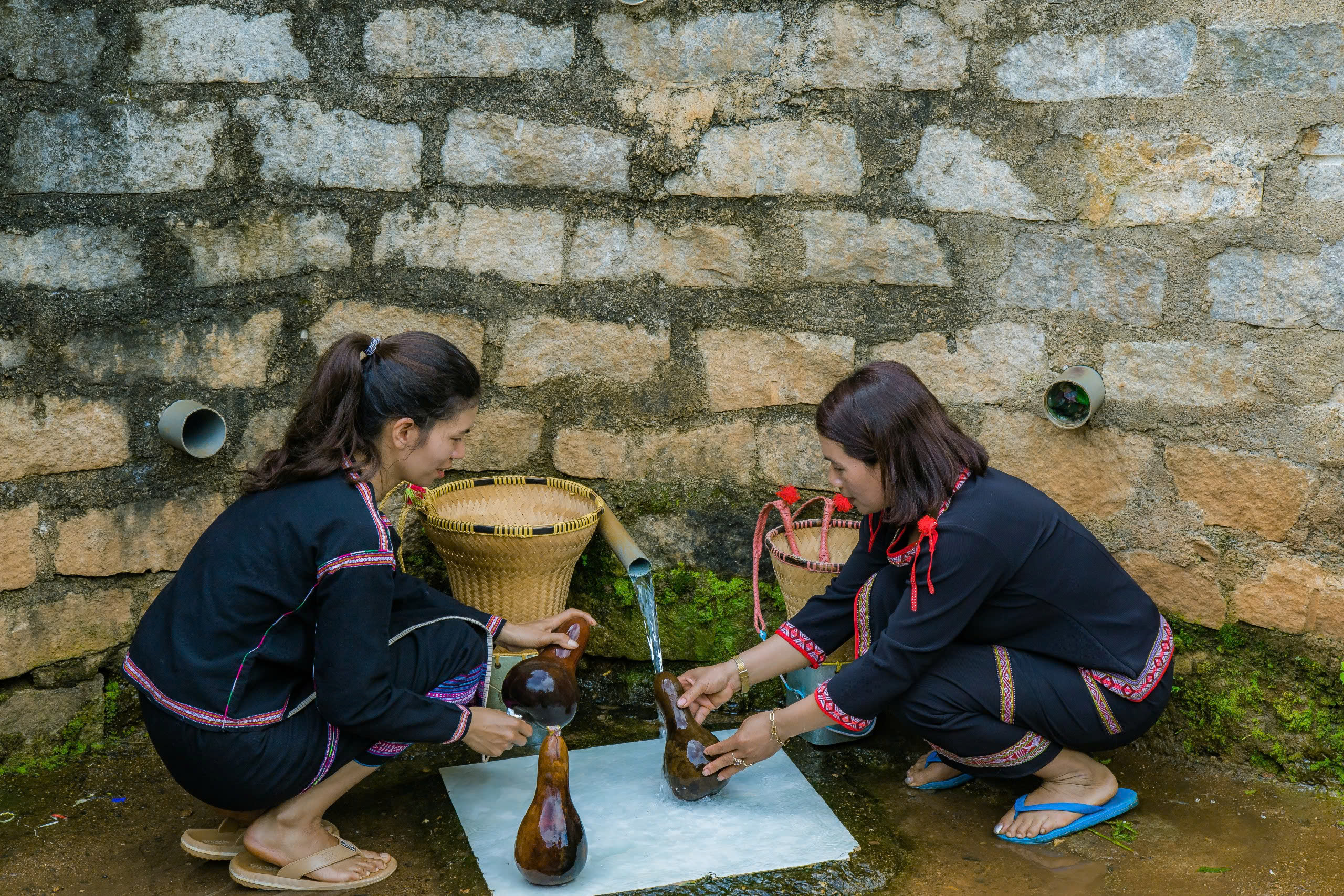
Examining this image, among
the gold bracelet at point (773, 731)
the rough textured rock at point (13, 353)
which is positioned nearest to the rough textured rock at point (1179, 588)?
the gold bracelet at point (773, 731)

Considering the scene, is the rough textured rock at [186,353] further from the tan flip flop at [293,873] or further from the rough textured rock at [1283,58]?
the rough textured rock at [1283,58]

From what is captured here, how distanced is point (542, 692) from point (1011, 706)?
42.9 inches

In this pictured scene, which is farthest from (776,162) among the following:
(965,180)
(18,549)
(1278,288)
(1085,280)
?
(18,549)

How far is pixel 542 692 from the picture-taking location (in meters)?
2.64

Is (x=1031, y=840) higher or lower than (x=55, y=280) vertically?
lower

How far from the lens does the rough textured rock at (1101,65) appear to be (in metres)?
2.94

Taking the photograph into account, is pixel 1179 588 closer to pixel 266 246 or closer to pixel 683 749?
pixel 683 749

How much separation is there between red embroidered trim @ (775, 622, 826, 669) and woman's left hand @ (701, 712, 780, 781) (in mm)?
276

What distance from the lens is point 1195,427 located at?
304cm

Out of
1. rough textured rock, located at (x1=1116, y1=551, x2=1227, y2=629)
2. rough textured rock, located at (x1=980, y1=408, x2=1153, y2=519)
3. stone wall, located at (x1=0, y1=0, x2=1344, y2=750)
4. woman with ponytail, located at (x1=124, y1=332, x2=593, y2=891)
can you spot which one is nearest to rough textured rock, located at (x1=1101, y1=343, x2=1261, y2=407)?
stone wall, located at (x1=0, y1=0, x2=1344, y2=750)

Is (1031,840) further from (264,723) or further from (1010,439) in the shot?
(264,723)

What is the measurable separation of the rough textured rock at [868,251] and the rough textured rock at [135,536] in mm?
1848

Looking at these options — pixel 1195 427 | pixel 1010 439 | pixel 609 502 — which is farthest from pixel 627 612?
pixel 1195 427

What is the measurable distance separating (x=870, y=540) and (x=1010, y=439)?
0.69m
